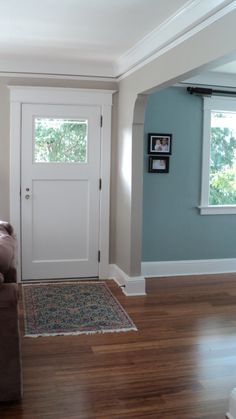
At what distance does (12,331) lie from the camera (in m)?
2.38

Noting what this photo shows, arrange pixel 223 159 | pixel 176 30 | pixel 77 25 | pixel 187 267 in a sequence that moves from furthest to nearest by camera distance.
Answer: pixel 223 159 → pixel 187 267 → pixel 77 25 → pixel 176 30

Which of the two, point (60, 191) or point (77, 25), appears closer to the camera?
point (77, 25)

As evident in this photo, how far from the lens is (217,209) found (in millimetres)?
5324

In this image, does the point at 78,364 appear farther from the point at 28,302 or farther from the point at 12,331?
the point at 28,302

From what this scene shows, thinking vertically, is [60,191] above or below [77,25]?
below

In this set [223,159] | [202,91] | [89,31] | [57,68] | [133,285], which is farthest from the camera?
[223,159]

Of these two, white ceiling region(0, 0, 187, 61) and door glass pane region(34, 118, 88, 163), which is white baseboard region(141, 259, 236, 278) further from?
white ceiling region(0, 0, 187, 61)

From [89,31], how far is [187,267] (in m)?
2.92

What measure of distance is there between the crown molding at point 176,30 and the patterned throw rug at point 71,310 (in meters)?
2.19

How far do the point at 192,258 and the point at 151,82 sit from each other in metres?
2.35

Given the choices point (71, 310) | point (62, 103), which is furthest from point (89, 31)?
point (71, 310)

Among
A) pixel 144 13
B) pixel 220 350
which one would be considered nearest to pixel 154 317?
pixel 220 350

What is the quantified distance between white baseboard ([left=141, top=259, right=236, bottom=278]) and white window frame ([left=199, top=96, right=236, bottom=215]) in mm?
604

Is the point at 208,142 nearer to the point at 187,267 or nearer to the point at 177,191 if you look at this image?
the point at 177,191
